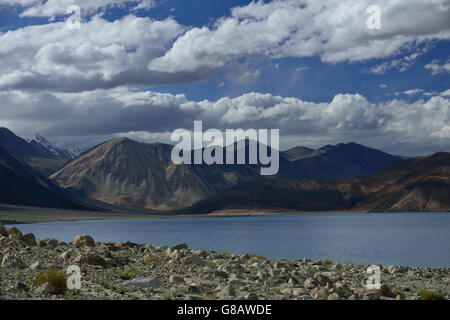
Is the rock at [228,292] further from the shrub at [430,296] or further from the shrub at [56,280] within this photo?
the shrub at [430,296]

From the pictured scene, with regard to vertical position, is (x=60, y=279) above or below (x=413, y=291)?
above

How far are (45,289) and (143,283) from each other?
356cm

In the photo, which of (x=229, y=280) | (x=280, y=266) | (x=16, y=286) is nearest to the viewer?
(x=16, y=286)

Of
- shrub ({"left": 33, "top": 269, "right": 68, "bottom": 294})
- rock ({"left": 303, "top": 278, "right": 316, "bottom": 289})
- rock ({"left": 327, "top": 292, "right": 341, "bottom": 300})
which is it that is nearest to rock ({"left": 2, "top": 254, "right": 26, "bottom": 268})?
shrub ({"left": 33, "top": 269, "right": 68, "bottom": 294})

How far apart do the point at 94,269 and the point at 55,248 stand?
369 inches

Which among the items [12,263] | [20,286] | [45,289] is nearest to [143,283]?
[45,289]

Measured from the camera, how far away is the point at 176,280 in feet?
65.7

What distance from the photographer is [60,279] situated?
659 inches

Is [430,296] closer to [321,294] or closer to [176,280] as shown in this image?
[321,294]

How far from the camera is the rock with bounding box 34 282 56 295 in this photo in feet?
Result: 52.5

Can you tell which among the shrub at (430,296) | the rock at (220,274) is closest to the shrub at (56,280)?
the rock at (220,274)

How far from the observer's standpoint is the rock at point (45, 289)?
52.5ft
